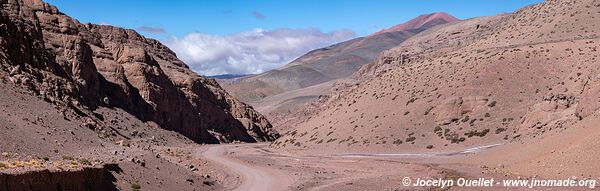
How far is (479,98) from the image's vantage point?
169 ft

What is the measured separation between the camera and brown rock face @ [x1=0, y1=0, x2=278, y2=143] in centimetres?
4325

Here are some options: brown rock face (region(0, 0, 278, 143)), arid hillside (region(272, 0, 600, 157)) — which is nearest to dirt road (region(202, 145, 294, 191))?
brown rock face (region(0, 0, 278, 143))

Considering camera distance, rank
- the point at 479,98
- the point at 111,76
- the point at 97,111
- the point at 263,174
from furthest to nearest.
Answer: the point at 111,76
the point at 97,111
the point at 479,98
the point at 263,174

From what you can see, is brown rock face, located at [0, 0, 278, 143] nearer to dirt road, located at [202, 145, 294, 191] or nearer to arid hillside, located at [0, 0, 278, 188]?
arid hillside, located at [0, 0, 278, 188]

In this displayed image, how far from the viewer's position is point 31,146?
2184 cm

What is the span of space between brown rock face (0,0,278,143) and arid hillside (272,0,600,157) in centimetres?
1975

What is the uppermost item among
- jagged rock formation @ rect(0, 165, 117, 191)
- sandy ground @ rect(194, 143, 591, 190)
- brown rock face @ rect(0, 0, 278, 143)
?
brown rock face @ rect(0, 0, 278, 143)

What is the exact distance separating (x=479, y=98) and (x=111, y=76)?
43.6m

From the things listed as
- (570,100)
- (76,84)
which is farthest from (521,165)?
(76,84)

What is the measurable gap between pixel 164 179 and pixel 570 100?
2609cm

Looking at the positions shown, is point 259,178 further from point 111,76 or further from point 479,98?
point 111,76

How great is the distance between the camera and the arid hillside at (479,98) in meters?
39.8

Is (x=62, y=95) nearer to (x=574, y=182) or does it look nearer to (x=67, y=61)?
(x=67, y=61)

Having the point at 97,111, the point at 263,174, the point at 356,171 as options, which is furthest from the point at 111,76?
the point at 356,171
